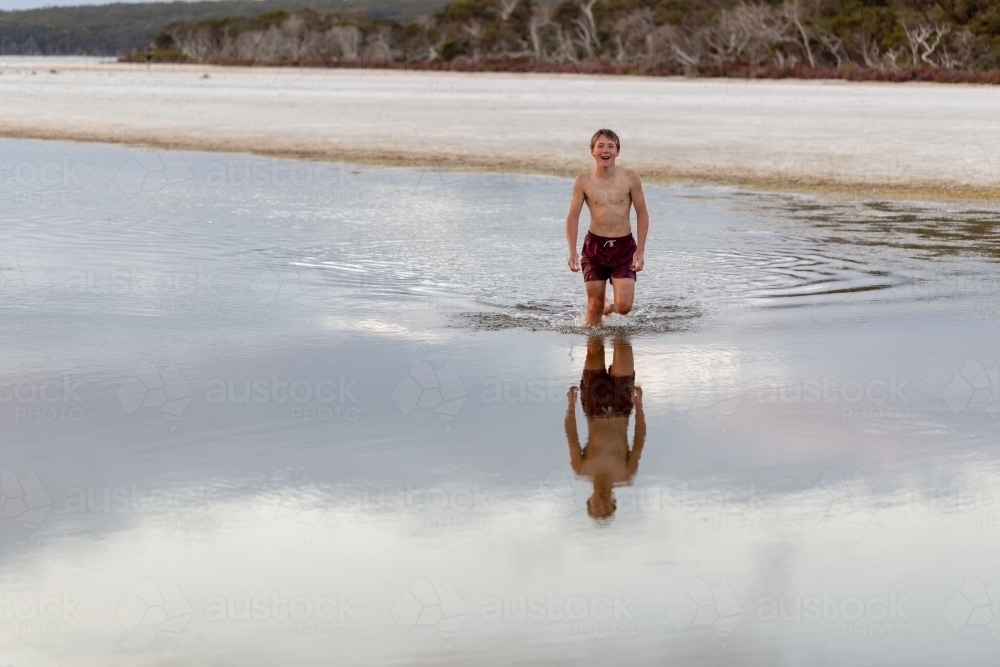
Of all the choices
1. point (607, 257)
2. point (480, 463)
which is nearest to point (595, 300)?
point (607, 257)

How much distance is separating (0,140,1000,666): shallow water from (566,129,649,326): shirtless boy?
1.10ft

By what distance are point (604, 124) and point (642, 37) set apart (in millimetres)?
54024

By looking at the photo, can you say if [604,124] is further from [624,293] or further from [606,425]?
[606,425]

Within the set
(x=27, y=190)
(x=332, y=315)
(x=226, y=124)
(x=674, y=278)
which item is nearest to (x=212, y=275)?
(x=332, y=315)

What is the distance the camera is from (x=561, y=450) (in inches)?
274

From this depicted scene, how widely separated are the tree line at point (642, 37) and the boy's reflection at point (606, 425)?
53060mm

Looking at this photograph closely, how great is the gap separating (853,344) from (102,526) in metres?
5.46

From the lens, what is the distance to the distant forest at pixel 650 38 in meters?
63.1

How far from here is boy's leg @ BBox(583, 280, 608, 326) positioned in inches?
389

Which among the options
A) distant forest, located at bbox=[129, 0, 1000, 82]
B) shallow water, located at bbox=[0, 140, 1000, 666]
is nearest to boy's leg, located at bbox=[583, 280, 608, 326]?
shallow water, located at bbox=[0, 140, 1000, 666]

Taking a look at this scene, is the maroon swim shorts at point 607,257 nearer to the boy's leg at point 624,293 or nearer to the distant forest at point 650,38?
the boy's leg at point 624,293

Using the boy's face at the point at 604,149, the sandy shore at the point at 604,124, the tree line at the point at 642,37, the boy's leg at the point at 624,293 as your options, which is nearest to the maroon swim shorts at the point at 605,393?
the boy's leg at the point at 624,293

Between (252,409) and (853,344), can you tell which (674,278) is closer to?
(853,344)

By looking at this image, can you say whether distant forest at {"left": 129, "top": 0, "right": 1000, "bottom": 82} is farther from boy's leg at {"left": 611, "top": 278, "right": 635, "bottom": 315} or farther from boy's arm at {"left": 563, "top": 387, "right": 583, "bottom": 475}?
boy's arm at {"left": 563, "top": 387, "right": 583, "bottom": 475}
